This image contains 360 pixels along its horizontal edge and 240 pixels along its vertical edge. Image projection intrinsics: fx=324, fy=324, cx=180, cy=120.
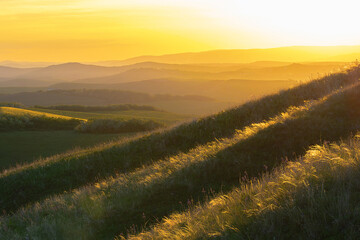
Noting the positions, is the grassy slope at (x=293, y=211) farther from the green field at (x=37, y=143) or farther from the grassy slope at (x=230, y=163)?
the green field at (x=37, y=143)

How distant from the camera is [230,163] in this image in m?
10.2

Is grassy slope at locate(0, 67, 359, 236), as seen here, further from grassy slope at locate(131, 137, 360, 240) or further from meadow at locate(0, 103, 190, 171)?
meadow at locate(0, 103, 190, 171)

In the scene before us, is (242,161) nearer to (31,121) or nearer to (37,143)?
(37,143)

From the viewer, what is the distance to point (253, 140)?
11414 millimetres

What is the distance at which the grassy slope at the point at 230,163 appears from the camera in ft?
26.7

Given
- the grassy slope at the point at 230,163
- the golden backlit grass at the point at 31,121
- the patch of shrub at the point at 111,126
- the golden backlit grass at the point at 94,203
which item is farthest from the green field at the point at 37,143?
the grassy slope at the point at 230,163

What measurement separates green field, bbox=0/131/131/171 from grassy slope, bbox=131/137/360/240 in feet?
53.8

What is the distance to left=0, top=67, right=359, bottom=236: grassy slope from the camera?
26.7 ft

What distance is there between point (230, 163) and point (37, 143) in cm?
1723

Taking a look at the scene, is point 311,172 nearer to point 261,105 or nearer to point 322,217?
point 322,217

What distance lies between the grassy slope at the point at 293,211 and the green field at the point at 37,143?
16391mm

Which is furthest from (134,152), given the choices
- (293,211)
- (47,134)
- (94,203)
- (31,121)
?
(31,121)

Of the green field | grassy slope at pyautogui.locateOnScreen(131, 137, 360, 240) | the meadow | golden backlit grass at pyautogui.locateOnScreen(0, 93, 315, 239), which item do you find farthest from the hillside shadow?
the green field

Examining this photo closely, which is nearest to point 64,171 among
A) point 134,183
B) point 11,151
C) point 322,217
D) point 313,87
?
point 134,183
